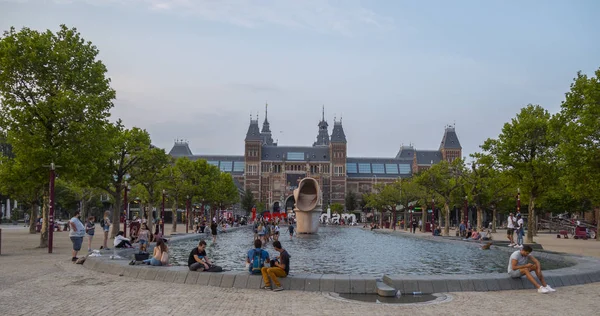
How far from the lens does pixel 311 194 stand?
52062 mm

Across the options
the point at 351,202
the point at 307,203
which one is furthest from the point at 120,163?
the point at 351,202

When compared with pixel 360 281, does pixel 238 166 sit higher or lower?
higher

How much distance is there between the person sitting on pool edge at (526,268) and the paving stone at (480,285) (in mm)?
893

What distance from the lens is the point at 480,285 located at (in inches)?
575

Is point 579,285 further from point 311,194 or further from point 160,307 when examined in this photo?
point 311,194

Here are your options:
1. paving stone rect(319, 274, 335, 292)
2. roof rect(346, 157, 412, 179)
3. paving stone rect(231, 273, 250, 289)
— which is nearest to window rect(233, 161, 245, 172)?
roof rect(346, 157, 412, 179)

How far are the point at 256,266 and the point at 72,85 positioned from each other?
60.2ft

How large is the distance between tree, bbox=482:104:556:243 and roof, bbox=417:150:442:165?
451 ft

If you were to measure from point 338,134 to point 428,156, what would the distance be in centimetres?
2869

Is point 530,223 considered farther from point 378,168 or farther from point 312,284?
point 378,168

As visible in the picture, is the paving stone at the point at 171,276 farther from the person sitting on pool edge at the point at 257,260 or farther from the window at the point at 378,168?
the window at the point at 378,168

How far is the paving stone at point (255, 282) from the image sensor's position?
14477mm

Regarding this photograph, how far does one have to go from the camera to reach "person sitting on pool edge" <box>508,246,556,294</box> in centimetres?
1447

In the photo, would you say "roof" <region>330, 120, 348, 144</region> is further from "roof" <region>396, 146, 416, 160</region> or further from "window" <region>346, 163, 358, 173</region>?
"roof" <region>396, 146, 416, 160</region>
